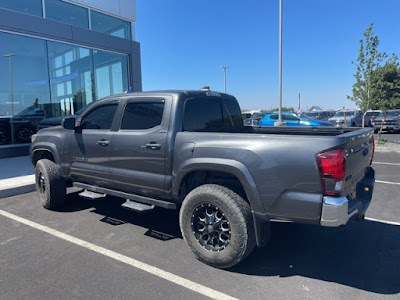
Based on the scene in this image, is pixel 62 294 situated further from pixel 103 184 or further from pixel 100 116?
pixel 100 116

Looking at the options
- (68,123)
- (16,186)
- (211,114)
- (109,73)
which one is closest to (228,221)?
(211,114)

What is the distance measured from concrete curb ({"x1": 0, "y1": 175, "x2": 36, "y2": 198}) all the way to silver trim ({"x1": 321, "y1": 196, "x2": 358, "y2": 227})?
5.93m

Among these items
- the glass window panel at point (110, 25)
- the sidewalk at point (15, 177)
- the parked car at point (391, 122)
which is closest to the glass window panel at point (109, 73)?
the glass window panel at point (110, 25)

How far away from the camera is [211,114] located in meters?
4.24

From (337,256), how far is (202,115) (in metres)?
2.33

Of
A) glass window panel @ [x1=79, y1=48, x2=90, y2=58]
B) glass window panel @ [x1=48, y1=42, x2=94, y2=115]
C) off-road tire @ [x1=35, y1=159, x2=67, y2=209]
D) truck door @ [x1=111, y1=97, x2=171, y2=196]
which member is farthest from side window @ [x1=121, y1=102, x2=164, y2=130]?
glass window panel @ [x1=79, y1=48, x2=90, y2=58]

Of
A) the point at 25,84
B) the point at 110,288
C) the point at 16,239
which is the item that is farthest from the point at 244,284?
the point at 25,84

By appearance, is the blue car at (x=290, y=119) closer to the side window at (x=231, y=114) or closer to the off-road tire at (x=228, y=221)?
the side window at (x=231, y=114)

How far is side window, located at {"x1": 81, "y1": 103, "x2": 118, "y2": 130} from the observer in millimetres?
4461

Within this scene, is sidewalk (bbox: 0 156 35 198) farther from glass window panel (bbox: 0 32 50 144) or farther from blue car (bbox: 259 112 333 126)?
blue car (bbox: 259 112 333 126)

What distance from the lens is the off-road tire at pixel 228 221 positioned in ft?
10.2

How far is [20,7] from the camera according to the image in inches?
400

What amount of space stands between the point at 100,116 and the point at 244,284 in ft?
10.2

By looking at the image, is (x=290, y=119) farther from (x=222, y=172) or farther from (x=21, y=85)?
(x=222, y=172)
